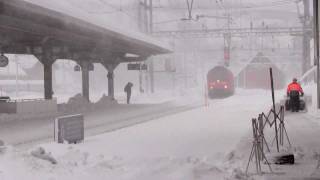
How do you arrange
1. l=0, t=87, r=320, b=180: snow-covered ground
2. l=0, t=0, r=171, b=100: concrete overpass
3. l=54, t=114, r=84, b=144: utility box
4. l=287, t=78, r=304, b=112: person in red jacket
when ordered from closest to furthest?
l=0, t=87, r=320, b=180: snow-covered ground, l=54, t=114, r=84, b=144: utility box, l=0, t=0, r=171, b=100: concrete overpass, l=287, t=78, r=304, b=112: person in red jacket

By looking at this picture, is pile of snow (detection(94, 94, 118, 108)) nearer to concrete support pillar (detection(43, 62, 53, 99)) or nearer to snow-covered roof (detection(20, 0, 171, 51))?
snow-covered roof (detection(20, 0, 171, 51))

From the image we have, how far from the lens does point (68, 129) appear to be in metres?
15.2

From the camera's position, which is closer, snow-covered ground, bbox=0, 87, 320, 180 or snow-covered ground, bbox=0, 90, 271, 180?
snow-covered ground, bbox=0, 90, 271, 180

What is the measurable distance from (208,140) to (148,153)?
3.34 m

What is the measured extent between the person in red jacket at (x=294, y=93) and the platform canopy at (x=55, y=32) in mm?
10415

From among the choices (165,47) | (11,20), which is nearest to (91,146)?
(11,20)

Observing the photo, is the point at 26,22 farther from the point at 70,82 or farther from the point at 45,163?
the point at 70,82

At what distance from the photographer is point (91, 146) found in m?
14.7

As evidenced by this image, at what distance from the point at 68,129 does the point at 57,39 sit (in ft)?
55.9

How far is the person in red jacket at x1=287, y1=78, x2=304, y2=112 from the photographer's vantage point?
26641 mm

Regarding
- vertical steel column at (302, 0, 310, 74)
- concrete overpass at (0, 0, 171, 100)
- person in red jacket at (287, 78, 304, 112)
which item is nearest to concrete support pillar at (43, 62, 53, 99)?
concrete overpass at (0, 0, 171, 100)

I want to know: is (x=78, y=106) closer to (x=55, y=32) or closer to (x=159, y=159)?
(x=55, y=32)

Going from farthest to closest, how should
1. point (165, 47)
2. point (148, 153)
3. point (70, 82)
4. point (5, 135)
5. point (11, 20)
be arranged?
point (70, 82)
point (165, 47)
point (11, 20)
point (5, 135)
point (148, 153)

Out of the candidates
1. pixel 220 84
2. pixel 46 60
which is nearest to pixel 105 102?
pixel 46 60
